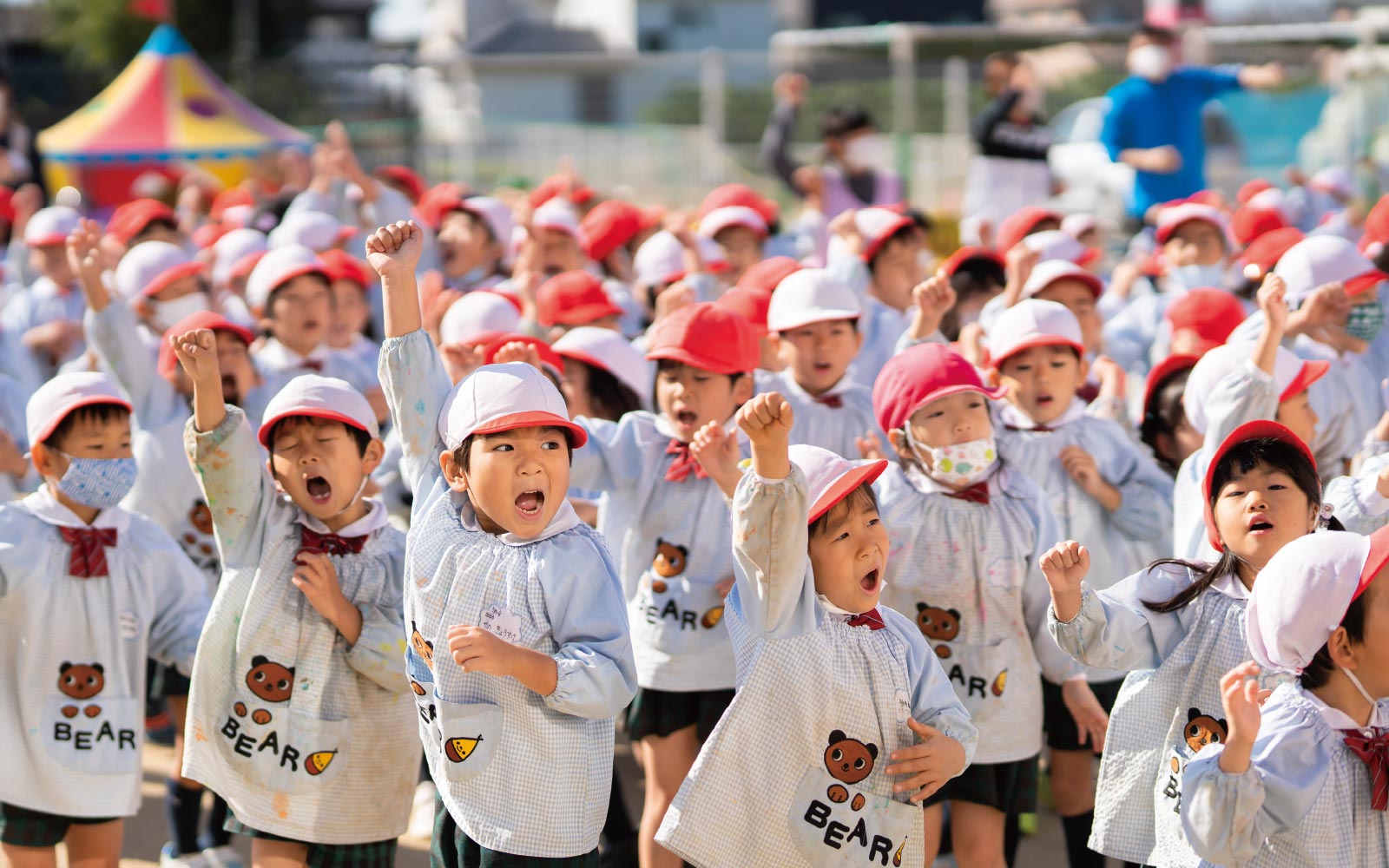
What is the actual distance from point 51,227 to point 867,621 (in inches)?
237

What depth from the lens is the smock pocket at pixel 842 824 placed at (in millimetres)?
3383

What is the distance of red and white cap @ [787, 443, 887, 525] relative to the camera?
3373 millimetres

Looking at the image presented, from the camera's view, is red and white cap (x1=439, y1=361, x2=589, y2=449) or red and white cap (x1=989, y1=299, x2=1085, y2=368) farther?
red and white cap (x1=989, y1=299, x2=1085, y2=368)

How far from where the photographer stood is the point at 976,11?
49.2 metres

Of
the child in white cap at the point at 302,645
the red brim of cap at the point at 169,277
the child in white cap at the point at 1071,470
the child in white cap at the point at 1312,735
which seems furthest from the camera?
the red brim of cap at the point at 169,277

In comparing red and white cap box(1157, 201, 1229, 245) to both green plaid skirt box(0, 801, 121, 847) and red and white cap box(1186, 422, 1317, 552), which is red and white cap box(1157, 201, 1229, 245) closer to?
red and white cap box(1186, 422, 1317, 552)

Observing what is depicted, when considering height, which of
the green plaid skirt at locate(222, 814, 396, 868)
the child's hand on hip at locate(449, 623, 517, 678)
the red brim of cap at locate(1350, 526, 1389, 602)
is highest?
the red brim of cap at locate(1350, 526, 1389, 602)

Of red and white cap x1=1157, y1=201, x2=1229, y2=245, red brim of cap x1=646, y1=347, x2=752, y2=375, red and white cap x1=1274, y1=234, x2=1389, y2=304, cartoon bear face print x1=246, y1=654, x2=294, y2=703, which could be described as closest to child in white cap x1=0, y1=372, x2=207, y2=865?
cartoon bear face print x1=246, y1=654, x2=294, y2=703

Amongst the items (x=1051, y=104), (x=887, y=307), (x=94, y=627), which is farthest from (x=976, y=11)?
(x=94, y=627)

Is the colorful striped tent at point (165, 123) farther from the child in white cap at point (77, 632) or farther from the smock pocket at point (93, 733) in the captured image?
the smock pocket at point (93, 733)

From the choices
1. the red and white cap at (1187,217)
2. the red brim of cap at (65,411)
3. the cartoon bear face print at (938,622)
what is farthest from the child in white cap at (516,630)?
the red and white cap at (1187,217)

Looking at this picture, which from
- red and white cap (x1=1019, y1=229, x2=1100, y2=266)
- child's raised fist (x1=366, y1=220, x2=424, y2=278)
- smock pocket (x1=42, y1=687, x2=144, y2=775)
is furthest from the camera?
red and white cap (x1=1019, y1=229, x2=1100, y2=266)

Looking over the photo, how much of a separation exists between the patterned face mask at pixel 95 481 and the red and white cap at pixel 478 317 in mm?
1567

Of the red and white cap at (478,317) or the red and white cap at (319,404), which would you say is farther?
the red and white cap at (478,317)
